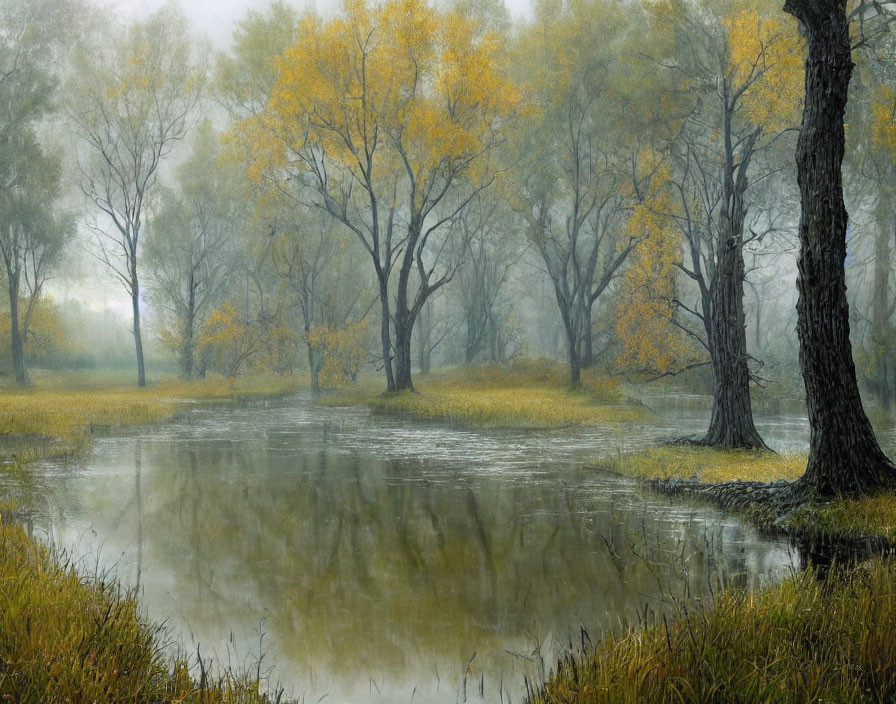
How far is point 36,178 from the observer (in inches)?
1307

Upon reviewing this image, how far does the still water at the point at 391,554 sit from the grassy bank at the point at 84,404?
183cm

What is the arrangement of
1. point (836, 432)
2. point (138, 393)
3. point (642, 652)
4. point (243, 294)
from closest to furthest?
point (642, 652) < point (836, 432) < point (138, 393) < point (243, 294)

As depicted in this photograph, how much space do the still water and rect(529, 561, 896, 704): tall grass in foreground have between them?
454 mm

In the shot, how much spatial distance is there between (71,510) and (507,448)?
8545 mm

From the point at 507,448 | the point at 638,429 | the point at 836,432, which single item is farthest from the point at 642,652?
the point at 638,429

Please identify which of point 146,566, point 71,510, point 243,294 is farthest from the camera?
point 243,294

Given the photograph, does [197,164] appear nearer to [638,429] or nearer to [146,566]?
[638,429]

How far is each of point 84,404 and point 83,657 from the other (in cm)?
2242

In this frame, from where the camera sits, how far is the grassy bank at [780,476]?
7945 mm

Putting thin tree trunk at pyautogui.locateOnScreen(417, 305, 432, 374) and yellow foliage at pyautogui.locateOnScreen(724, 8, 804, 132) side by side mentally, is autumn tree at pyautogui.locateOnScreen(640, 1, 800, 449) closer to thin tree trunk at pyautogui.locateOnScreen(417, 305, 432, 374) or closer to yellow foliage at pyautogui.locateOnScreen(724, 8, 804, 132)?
yellow foliage at pyautogui.locateOnScreen(724, 8, 804, 132)

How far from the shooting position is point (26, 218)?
3381 centimetres

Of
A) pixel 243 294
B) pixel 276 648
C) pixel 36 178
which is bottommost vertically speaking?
pixel 276 648

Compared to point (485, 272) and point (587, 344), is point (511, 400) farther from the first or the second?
point (485, 272)

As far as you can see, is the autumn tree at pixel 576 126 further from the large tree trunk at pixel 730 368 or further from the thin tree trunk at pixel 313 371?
the thin tree trunk at pixel 313 371
